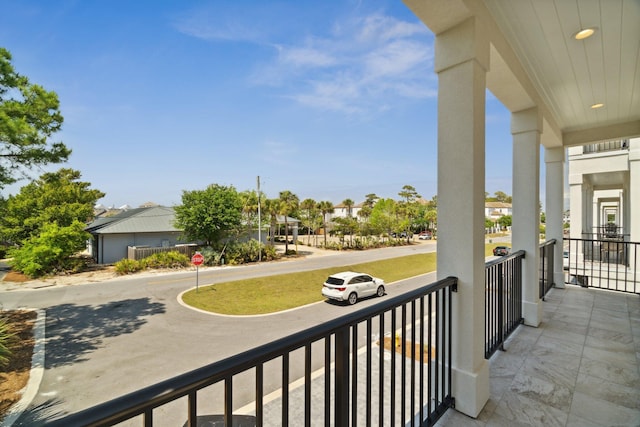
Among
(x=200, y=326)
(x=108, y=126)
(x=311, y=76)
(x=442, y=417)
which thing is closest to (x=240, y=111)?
(x=311, y=76)

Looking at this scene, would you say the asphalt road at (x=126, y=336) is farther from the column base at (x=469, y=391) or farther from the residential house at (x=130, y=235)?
the residential house at (x=130, y=235)

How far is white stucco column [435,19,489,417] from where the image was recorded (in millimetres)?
1750

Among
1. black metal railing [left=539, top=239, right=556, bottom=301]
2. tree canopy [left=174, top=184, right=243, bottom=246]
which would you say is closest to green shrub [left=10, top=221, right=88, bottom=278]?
tree canopy [left=174, top=184, right=243, bottom=246]

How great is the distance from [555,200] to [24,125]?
10492 mm

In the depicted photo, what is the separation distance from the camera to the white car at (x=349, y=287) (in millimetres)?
8633

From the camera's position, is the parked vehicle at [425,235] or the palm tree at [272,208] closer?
the palm tree at [272,208]

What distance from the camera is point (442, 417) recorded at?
67.8 inches

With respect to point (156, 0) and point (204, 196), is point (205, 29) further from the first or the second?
point (204, 196)

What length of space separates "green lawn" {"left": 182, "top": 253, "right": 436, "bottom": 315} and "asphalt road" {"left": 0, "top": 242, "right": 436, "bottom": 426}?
56cm

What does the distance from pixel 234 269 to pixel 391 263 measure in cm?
880

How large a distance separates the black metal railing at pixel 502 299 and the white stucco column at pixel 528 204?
0.43 ft

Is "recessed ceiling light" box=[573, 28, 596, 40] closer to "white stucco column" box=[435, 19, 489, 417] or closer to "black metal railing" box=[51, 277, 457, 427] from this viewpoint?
"white stucco column" box=[435, 19, 489, 417]

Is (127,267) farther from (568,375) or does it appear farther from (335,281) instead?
(568,375)

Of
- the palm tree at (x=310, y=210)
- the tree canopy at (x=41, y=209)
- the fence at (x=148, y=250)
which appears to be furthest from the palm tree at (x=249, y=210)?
the tree canopy at (x=41, y=209)
